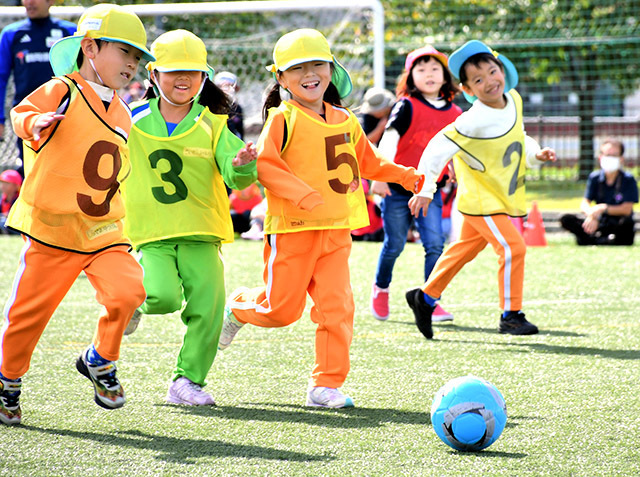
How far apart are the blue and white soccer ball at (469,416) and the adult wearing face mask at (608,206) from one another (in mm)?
8249

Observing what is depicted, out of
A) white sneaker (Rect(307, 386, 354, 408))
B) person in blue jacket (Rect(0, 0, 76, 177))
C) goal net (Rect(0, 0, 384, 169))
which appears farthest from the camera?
goal net (Rect(0, 0, 384, 169))

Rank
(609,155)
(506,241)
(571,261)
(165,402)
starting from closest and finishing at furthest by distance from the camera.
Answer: (165,402), (506,241), (571,261), (609,155)

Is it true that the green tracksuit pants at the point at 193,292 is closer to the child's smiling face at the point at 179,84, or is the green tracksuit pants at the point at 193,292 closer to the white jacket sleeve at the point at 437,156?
the child's smiling face at the point at 179,84

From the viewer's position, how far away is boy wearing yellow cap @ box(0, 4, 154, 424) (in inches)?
163

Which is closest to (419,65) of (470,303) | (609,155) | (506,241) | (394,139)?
(394,139)

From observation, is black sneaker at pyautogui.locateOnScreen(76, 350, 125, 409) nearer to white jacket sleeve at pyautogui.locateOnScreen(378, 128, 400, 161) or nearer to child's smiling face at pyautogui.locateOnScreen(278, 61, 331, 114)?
child's smiling face at pyautogui.locateOnScreen(278, 61, 331, 114)

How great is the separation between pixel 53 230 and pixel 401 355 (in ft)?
7.91

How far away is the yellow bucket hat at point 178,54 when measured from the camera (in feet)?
15.2

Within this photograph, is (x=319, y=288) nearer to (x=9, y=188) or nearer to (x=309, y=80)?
(x=309, y=80)

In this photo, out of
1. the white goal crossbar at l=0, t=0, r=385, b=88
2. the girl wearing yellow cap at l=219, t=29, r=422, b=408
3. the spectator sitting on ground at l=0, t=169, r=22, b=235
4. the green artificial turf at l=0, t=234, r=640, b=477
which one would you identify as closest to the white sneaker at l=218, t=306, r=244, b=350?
the green artificial turf at l=0, t=234, r=640, b=477

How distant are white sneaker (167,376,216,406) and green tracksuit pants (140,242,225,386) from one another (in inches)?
1.2

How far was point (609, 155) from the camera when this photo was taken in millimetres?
11859

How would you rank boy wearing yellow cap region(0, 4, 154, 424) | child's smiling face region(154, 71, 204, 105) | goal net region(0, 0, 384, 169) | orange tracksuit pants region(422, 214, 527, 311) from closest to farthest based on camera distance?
boy wearing yellow cap region(0, 4, 154, 424)
child's smiling face region(154, 71, 204, 105)
orange tracksuit pants region(422, 214, 527, 311)
goal net region(0, 0, 384, 169)

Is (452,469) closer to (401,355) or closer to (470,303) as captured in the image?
(401,355)
